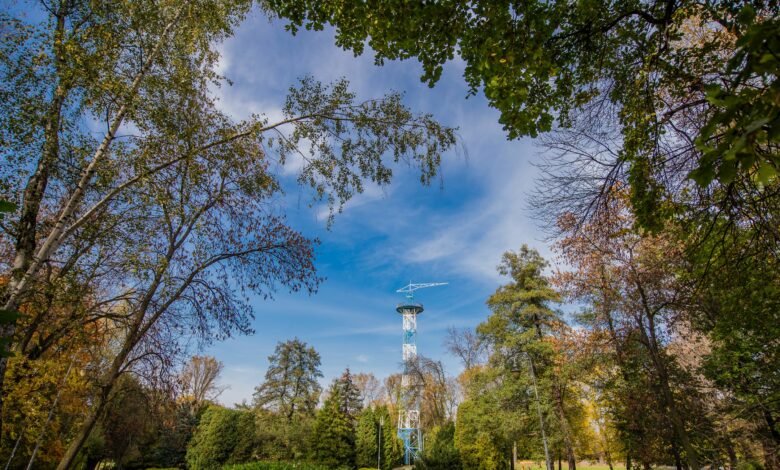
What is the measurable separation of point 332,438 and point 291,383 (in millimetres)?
7404

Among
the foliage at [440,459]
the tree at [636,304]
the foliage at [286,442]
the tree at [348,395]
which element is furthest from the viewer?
the tree at [348,395]

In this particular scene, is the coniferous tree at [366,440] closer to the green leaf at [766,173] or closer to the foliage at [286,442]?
the foliage at [286,442]

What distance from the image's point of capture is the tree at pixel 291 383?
32688mm

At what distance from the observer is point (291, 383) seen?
110 ft

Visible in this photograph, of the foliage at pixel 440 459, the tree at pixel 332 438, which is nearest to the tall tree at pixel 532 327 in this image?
the foliage at pixel 440 459

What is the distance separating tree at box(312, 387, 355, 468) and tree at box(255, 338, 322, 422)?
440 cm

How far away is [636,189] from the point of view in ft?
14.4

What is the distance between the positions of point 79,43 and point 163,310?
4.69 meters

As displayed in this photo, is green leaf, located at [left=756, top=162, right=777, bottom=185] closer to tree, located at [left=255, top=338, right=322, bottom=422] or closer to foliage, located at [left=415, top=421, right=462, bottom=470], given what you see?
foliage, located at [left=415, top=421, right=462, bottom=470]

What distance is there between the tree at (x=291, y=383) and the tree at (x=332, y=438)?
14.5 feet

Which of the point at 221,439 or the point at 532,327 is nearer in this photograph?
the point at 532,327

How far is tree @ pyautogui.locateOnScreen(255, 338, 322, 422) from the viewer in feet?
107

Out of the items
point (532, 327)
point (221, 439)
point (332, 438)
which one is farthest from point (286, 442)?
point (532, 327)

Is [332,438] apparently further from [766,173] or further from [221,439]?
[766,173]
